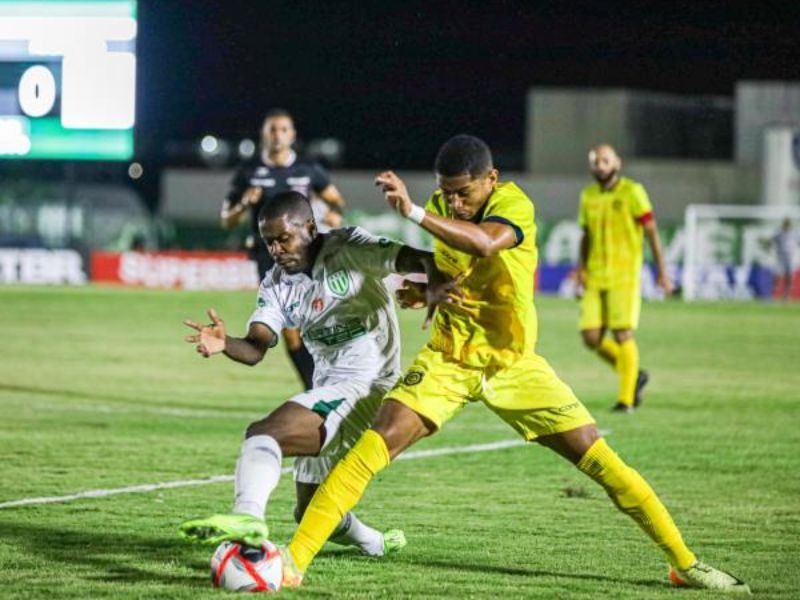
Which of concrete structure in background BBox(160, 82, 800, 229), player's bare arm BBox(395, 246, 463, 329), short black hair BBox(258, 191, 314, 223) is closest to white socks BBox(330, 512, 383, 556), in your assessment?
player's bare arm BBox(395, 246, 463, 329)

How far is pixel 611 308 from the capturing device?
1395cm

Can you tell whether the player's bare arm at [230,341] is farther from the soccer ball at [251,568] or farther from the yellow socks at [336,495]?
the soccer ball at [251,568]

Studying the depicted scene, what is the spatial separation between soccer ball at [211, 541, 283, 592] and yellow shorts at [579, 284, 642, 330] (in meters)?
8.08

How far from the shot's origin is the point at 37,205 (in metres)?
43.1

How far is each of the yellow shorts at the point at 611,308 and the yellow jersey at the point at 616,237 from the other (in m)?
0.07

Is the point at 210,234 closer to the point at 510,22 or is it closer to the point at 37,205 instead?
the point at 37,205

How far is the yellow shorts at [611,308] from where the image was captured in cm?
1388

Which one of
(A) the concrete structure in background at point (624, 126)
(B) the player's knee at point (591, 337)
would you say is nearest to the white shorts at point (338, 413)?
(B) the player's knee at point (591, 337)

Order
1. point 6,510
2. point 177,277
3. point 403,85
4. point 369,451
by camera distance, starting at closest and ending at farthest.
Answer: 1. point 369,451
2. point 6,510
3. point 177,277
4. point 403,85

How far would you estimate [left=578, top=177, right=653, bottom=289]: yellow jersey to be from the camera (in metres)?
13.9

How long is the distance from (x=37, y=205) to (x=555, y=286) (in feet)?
49.8

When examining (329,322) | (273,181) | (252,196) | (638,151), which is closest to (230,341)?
(329,322)

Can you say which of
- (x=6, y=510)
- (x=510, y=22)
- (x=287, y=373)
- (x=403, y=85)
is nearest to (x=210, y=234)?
(x=510, y=22)

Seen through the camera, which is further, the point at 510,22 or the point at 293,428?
the point at 510,22
